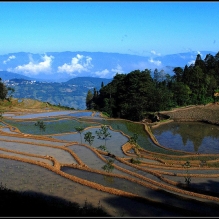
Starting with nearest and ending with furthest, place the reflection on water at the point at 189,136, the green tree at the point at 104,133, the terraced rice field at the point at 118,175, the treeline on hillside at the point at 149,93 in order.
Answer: the terraced rice field at the point at 118,175 → the green tree at the point at 104,133 → the reflection on water at the point at 189,136 → the treeline on hillside at the point at 149,93

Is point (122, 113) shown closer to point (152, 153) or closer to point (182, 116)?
point (182, 116)

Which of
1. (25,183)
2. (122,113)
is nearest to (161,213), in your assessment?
(25,183)

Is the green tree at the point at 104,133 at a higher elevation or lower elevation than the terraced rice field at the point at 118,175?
higher

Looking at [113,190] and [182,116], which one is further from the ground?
[182,116]

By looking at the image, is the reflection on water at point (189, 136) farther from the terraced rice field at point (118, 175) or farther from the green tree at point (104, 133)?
the green tree at point (104, 133)

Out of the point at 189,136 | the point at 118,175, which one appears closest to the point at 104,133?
the point at 118,175

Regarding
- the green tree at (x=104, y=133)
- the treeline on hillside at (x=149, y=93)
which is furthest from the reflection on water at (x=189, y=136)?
the treeline on hillside at (x=149, y=93)

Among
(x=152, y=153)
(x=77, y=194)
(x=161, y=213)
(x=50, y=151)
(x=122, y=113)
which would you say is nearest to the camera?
(x=161, y=213)
